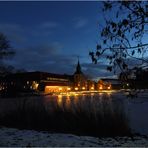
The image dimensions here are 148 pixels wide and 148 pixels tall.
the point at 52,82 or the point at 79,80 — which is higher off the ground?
the point at 79,80

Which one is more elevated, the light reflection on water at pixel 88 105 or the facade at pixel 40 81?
the facade at pixel 40 81

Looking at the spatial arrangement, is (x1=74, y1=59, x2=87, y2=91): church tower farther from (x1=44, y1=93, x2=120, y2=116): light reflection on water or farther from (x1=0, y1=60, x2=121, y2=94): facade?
(x1=44, y1=93, x2=120, y2=116): light reflection on water

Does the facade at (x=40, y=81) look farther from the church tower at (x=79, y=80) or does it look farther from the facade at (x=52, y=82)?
the church tower at (x=79, y=80)

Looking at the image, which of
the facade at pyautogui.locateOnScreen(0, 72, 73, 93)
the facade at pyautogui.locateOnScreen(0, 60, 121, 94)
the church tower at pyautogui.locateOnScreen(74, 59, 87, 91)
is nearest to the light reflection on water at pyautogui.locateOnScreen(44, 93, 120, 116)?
the facade at pyautogui.locateOnScreen(0, 60, 121, 94)

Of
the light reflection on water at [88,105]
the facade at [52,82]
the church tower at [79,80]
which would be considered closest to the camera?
the light reflection on water at [88,105]

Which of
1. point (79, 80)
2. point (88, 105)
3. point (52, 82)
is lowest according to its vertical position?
point (88, 105)

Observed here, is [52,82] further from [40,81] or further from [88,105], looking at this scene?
[88,105]

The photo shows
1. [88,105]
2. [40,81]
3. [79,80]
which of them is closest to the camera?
[88,105]

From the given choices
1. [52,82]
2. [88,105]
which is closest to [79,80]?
[52,82]

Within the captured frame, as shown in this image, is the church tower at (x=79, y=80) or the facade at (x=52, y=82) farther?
the church tower at (x=79, y=80)

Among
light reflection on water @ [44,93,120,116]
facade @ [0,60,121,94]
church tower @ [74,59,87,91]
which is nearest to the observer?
light reflection on water @ [44,93,120,116]

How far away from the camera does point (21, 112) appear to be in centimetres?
1816

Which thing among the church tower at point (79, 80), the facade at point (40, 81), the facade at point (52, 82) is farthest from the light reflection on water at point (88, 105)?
the church tower at point (79, 80)

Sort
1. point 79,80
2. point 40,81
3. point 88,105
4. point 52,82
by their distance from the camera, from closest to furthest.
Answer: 1. point 88,105
2. point 40,81
3. point 52,82
4. point 79,80
